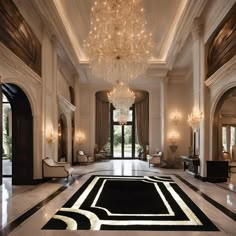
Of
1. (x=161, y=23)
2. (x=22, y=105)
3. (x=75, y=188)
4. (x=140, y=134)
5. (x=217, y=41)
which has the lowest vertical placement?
(x=75, y=188)

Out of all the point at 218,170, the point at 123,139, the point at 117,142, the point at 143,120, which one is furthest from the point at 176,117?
the point at 218,170

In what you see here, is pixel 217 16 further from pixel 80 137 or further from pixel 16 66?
pixel 80 137

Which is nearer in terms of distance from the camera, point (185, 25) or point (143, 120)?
point (185, 25)

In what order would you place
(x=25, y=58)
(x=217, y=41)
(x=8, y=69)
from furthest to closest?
(x=217, y=41) < (x=25, y=58) < (x=8, y=69)

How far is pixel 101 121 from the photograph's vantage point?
683 inches

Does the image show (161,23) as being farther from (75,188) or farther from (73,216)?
(73,216)

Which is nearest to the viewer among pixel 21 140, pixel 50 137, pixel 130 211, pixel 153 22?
pixel 130 211

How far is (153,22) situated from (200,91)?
333cm

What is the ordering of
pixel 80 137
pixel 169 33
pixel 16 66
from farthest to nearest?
pixel 80 137, pixel 169 33, pixel 16 66

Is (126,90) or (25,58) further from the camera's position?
(126,90)

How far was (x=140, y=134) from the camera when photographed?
56.6 ft

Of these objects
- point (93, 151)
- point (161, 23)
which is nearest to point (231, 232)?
point (161, 23)

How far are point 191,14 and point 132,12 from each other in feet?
9.56

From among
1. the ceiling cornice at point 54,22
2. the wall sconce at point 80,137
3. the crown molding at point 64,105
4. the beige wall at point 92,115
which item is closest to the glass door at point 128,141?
the beige wall at point 92,115
